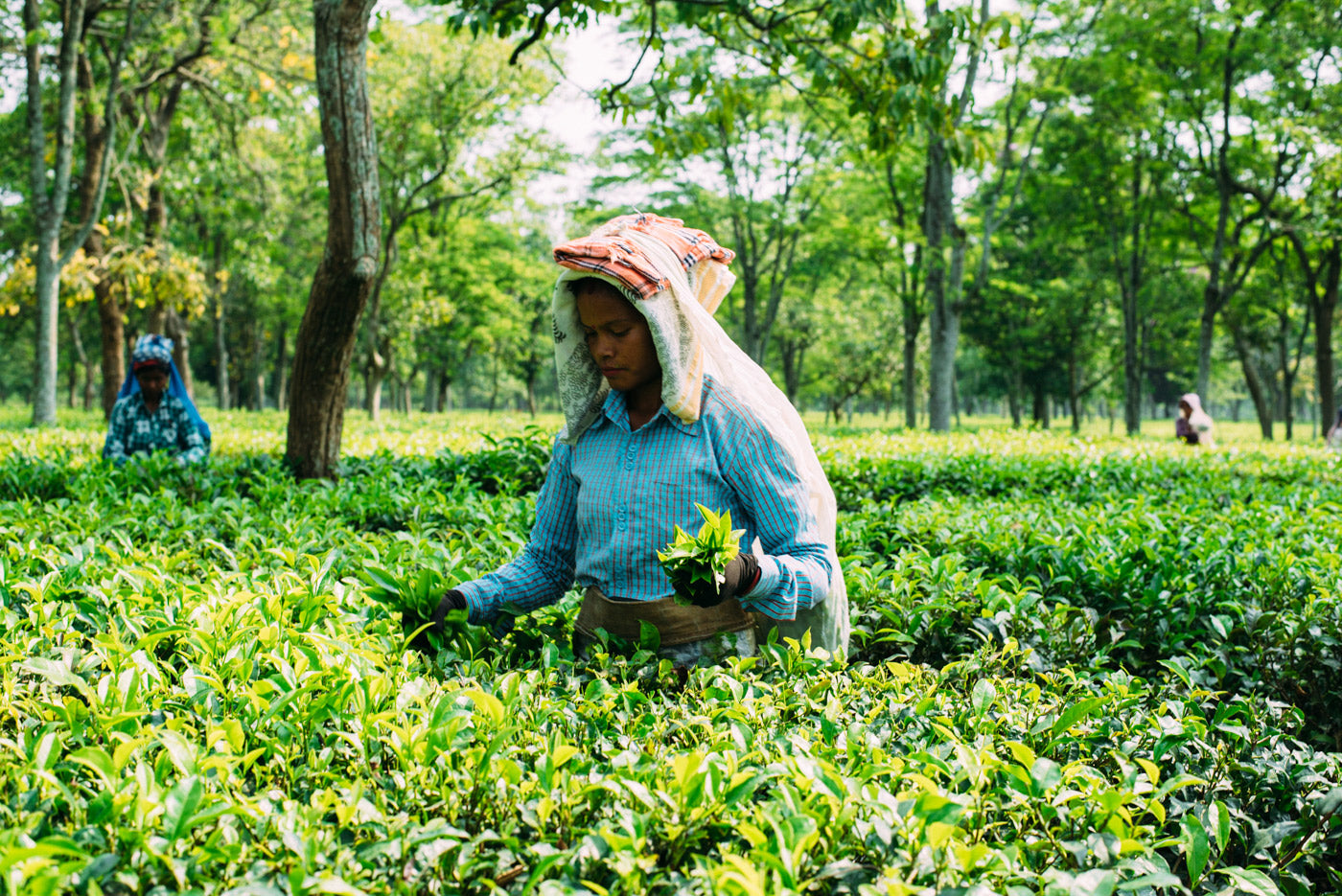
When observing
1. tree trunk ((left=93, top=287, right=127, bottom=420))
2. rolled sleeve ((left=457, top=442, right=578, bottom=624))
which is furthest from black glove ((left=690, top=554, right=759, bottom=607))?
tree trunk ((left=93, top=287, right=127, bottom=420))

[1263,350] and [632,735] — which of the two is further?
[1263,350]

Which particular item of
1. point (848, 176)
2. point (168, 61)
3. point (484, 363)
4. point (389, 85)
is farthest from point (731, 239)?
point (484, 363)

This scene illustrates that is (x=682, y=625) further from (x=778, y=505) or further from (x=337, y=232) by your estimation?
(x=337, y=232)

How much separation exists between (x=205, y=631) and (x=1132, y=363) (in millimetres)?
20692

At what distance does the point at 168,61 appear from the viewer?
13.1 metres

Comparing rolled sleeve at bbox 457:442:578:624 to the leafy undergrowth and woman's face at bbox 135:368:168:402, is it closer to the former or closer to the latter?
the leafy undergrowth

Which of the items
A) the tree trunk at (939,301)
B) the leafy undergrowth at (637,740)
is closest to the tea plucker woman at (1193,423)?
the tree trunk at (939,301)

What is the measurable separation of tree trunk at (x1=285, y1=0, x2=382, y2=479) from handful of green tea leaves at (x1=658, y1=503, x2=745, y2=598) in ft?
14.2

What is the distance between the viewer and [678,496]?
2.21 metres

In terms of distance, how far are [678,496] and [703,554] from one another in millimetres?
499

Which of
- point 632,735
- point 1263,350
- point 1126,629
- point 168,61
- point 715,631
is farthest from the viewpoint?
point 1263,350

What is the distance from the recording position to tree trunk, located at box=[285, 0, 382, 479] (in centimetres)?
540

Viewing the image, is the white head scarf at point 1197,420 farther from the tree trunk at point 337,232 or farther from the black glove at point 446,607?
the black glove at point 446,607

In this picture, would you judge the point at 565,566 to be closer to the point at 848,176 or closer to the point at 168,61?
the point at 168,61
